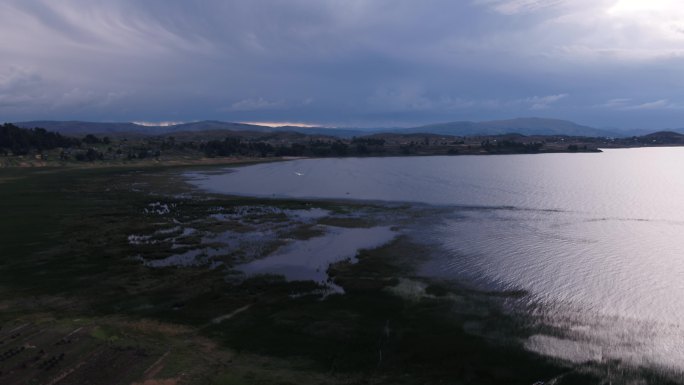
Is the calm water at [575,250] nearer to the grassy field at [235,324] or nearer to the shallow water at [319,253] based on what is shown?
the grassy field at [235,324]

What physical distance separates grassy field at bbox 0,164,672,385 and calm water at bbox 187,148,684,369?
3.83 m

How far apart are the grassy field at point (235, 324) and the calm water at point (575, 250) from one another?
12.6 feet

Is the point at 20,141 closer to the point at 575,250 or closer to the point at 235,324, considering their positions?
the point at 235,324

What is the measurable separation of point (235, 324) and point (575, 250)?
3686 cm

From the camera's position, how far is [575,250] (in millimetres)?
48469

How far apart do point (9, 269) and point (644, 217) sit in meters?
80.1

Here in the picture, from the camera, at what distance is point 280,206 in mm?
82000

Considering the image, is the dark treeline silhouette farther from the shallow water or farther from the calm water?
the shallow water

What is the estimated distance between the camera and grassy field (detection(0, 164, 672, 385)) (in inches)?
915

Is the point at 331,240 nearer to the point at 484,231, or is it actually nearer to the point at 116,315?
the point at 484,231

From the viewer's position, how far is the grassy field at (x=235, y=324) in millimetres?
23234

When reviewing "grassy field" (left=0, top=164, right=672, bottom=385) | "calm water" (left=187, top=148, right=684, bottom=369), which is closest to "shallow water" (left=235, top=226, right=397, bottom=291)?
"grassy field" (left=0, top=164, right=672, bottom=385)

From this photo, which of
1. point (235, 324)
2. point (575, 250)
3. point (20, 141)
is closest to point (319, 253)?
point (235, 324)

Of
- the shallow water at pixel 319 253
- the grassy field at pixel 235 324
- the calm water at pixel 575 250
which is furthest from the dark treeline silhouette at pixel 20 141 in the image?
the shallow water at pixel 319 253
